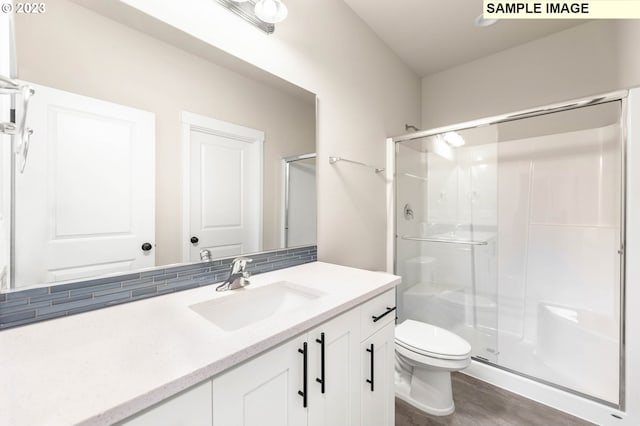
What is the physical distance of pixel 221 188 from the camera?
3.86 feet

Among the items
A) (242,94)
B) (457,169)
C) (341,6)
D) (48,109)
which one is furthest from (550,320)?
(48,109)

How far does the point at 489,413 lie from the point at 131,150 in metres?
2.24

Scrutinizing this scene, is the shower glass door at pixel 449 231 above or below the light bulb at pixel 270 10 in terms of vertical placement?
below

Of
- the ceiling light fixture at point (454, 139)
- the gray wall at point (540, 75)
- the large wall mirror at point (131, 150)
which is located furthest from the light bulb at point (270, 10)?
the gray wall at point (540, 75)

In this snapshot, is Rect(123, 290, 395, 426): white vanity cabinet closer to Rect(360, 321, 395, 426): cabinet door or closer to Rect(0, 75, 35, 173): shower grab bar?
Rect(360, 321, 395, 426): cabinet door

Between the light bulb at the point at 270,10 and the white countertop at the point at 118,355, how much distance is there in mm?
1252

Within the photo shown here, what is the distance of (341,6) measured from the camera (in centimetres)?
179

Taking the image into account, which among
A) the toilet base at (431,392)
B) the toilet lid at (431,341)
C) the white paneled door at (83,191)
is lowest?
the toilet base at (431,392)

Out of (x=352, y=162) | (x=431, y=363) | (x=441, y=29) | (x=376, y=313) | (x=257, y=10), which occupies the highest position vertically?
(x=441, y=29)

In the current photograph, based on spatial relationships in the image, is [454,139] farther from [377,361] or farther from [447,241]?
[377,361]

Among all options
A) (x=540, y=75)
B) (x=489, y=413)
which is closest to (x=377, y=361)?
(x=489, y=413)

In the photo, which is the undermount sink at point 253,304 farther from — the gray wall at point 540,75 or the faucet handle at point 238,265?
the gray wall at point 540,75

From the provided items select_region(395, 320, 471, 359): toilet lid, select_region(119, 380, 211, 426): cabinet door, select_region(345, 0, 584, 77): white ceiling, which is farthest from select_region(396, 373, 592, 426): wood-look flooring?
select_region(345, 0, 584, 77): white ceiling

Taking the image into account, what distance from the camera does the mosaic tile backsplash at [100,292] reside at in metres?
0.73
